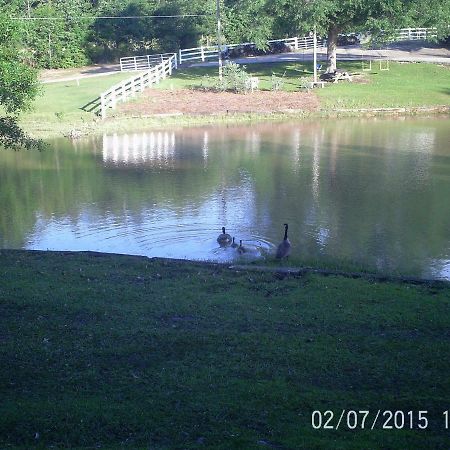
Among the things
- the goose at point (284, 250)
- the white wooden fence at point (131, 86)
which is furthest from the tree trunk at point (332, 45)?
the goose at point (284, 250)

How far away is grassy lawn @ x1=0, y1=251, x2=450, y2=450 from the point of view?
292 inches

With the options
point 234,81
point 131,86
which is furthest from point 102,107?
point 234,81

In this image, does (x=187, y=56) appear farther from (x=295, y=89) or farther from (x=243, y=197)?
(x=243, y=197)

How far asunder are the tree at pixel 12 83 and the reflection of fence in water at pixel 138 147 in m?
10.5

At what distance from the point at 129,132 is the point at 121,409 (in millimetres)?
34767

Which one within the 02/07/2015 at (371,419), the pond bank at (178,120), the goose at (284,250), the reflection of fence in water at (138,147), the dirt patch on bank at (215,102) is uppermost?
the dirt patch on bank at (215,102)

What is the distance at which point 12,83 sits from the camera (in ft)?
68.3

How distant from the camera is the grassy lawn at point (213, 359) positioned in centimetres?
741

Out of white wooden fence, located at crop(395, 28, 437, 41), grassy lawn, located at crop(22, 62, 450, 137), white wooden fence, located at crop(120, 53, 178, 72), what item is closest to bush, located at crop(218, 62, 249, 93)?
grassy lawn, located at crop(22, 62, 450, 137)

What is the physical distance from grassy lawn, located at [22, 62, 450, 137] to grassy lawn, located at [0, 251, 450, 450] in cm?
2920

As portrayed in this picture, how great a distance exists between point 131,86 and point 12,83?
2807 centimetres

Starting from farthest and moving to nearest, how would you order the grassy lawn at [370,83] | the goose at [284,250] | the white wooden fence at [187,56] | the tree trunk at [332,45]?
the white wooden fence at [187,56], the tree trunk at [332,45], the grassy lawn at [370,83], the goose at [284,250]

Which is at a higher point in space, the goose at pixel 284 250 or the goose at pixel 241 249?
the goose at pixel 284 250

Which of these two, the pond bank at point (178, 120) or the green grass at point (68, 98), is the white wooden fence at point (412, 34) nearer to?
the pond bank at point (178, 120)
